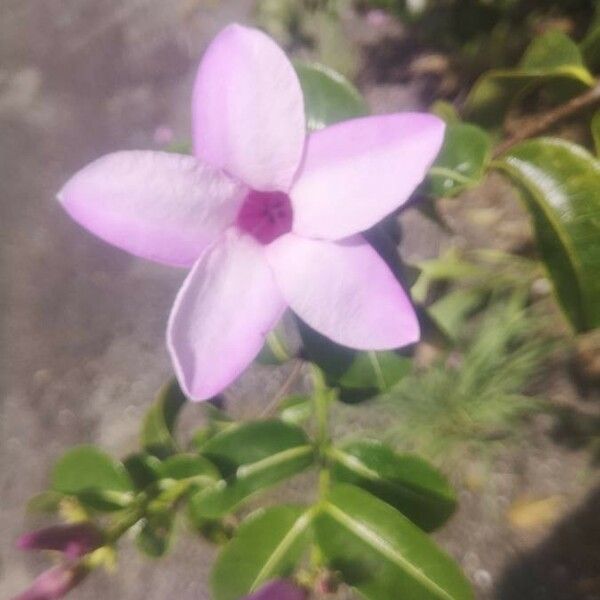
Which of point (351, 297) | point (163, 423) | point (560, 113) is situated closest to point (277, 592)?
point (351, 297)

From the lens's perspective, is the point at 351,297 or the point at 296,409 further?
the point at 296,409

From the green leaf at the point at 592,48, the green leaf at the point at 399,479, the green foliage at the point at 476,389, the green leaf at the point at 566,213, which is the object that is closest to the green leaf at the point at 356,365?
the green leaf at the point at 399,479

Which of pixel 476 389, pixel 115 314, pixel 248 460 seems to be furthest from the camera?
pixel 115 314

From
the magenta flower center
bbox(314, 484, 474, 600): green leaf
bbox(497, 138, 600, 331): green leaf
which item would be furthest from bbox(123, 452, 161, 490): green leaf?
bbox(497, 138, 600, 331): green leaf

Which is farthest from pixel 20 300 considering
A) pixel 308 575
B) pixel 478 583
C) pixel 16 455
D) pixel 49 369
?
pixel 308 575

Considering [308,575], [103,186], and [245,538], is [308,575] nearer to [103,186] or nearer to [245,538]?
[245,538]

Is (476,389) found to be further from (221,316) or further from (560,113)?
(221,316)

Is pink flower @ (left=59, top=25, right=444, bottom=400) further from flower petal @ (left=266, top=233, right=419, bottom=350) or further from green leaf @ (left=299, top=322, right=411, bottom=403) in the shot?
green leaf @ (left=299, top=322, right=411, bottom=403)

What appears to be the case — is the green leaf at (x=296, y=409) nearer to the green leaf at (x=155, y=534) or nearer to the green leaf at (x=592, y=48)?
the green leaf at (x=155, y=534)
